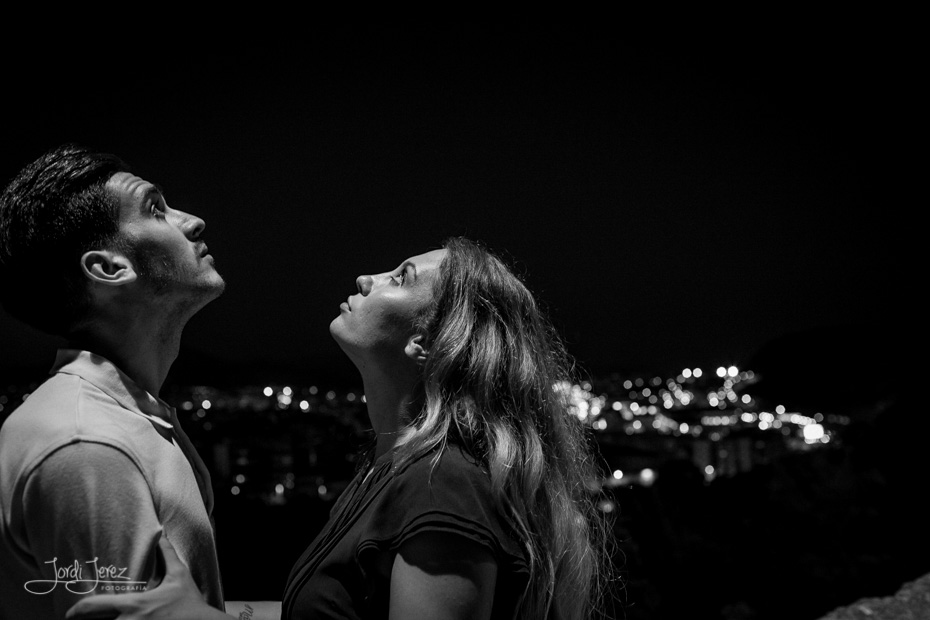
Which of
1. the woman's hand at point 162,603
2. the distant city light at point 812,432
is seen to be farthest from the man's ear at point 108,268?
the distant city light at point 812,432

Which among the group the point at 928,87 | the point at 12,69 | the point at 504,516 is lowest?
the point at 504,516

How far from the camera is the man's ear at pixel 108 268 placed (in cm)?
144

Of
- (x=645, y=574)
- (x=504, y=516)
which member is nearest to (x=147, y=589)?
(x=504, y=516)

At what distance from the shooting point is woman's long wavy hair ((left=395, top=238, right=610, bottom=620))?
1583 millimetres

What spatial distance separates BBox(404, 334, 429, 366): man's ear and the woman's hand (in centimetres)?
64

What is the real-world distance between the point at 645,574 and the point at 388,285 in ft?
9.38

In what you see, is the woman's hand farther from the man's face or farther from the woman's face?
the woman's face

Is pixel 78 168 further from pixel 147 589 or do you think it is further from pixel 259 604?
pixel 259 604

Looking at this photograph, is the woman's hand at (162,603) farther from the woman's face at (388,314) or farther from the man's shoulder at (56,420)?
the woman's face at (388,314)

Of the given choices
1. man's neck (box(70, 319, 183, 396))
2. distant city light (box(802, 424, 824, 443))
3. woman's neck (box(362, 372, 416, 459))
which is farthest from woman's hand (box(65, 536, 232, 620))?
distant city light (box(802, 424, 824, 443))

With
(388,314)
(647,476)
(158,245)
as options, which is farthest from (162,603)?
(647,476)

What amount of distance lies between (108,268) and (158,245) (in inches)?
4.0

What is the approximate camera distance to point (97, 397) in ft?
4.49

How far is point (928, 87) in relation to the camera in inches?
177
